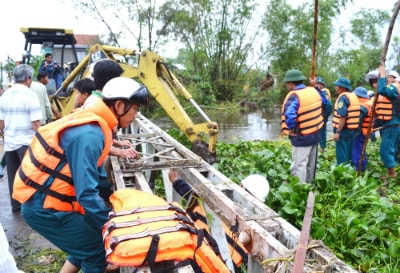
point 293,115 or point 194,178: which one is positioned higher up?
point 293,115

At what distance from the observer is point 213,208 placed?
2.95m

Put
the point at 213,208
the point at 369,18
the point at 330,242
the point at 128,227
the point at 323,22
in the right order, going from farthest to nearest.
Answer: the point at 369,18 → the point at 323,22 → the point at 330,242 → the point at 213,208 → the point at 128,227

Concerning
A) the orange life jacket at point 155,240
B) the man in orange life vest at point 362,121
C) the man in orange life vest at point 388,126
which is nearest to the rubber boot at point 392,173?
the man in orange life vest at point 388,126

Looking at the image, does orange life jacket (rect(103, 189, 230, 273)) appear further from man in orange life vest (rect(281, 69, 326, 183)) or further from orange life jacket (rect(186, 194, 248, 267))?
man in orange life vest (rect(281, 69, 326, 183))

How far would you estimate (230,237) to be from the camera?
2.79 m

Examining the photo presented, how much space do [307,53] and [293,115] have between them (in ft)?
77.3

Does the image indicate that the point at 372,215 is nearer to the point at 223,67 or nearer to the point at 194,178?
the point at 194,178

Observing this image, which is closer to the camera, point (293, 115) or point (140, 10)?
point (293, 115)

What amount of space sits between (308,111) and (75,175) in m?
4.19

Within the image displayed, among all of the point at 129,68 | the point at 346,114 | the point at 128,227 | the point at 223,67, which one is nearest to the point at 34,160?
the point at 128,227

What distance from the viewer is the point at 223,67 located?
23.2 metres

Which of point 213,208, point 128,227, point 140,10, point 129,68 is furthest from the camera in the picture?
point 140,10

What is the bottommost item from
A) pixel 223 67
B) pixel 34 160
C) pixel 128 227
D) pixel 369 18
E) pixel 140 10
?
pixel 128 227

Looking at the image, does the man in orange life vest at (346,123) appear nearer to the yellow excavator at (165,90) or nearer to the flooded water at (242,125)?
the yellow excavator at (165,90)
